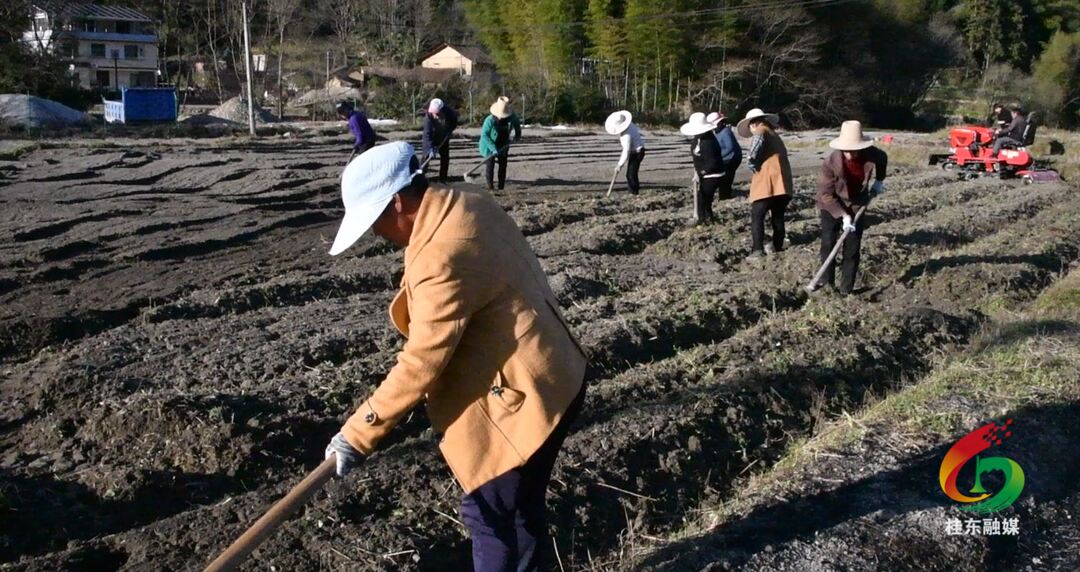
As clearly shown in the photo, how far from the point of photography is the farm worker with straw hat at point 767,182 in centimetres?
894

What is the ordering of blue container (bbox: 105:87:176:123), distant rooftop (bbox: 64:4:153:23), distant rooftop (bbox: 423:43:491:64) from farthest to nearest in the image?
distant rooftop (bbox: 64:4:153:23) < distant rooftop (bbox: 423:43:491:64) < blue container (bbox: 105:87:176:123)

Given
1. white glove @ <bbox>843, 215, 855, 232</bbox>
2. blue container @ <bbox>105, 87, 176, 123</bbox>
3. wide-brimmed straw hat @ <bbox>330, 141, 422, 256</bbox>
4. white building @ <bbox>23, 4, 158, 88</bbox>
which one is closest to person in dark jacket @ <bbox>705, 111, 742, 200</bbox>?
white glove @ <bbox>843, 215, 855, 232</bbox>

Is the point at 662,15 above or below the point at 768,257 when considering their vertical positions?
above

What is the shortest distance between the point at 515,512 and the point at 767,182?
21.9 ft

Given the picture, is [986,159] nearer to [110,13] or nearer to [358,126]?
[358,126]

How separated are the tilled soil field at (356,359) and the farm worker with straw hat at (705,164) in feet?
1.31

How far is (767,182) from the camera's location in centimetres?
895

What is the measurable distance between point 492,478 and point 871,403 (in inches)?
132

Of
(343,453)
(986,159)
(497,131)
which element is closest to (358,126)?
(497,131)

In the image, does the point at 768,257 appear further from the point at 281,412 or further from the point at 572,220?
the point at 281,412

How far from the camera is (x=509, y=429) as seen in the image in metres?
2.69

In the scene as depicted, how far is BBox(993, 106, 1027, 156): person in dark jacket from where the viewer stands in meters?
18.6

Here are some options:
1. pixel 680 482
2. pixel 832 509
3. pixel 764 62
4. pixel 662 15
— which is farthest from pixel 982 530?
pixel 764 62

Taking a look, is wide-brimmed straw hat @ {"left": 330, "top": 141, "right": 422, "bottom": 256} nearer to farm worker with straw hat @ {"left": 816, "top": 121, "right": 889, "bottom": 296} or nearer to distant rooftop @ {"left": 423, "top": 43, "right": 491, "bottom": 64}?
farm worker with straw hat @ {"left": 816, "top": 121, "right": 889, "bottom": 296}
